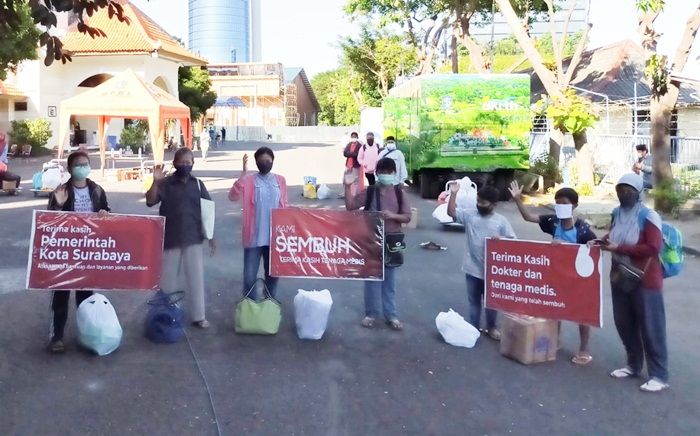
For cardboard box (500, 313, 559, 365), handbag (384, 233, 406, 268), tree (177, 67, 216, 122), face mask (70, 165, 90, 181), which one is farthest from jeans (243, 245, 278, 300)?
tree (177, 67, 216, 122)

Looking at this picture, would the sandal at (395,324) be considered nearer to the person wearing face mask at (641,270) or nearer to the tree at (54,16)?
the person wearing face mask at (641,270)

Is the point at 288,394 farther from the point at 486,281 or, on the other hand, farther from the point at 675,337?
the point at 675,337

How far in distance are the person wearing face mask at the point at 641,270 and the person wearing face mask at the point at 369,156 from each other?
10276 millimetres

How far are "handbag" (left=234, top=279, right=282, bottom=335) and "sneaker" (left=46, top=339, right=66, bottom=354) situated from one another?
1509 millimetres

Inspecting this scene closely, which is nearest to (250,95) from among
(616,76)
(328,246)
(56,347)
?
(616,76)

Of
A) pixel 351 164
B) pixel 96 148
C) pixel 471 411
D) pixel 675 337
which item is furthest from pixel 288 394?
pixel 96 148

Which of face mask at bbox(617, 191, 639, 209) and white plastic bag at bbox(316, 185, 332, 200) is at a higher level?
face mask at bbox(617, 191, 639, 209)

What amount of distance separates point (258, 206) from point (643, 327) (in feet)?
11.6

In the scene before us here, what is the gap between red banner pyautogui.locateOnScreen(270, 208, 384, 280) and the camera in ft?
22.1

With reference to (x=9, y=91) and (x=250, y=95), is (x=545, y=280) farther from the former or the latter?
(x=250, y=95)

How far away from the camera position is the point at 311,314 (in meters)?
6.50

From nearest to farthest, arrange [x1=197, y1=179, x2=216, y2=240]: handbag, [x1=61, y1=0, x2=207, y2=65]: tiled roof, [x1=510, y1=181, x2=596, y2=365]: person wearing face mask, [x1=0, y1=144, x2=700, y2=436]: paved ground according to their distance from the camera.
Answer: [x1=0, y1=144, x2=700, y2=436]: paved ground, [x1=510, y1=181, x2=596, y2=365]: person wearing face mask, [x1=197, y1=179, x2=216, y2=240]: handbag, [x1=61, y1=0, x2=207, y2=65]: tiled roof

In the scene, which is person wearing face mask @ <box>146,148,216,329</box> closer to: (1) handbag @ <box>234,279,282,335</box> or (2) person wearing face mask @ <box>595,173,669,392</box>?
(1) handbag @ <box>234,279,282,335</box>

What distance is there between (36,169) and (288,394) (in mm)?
24222
